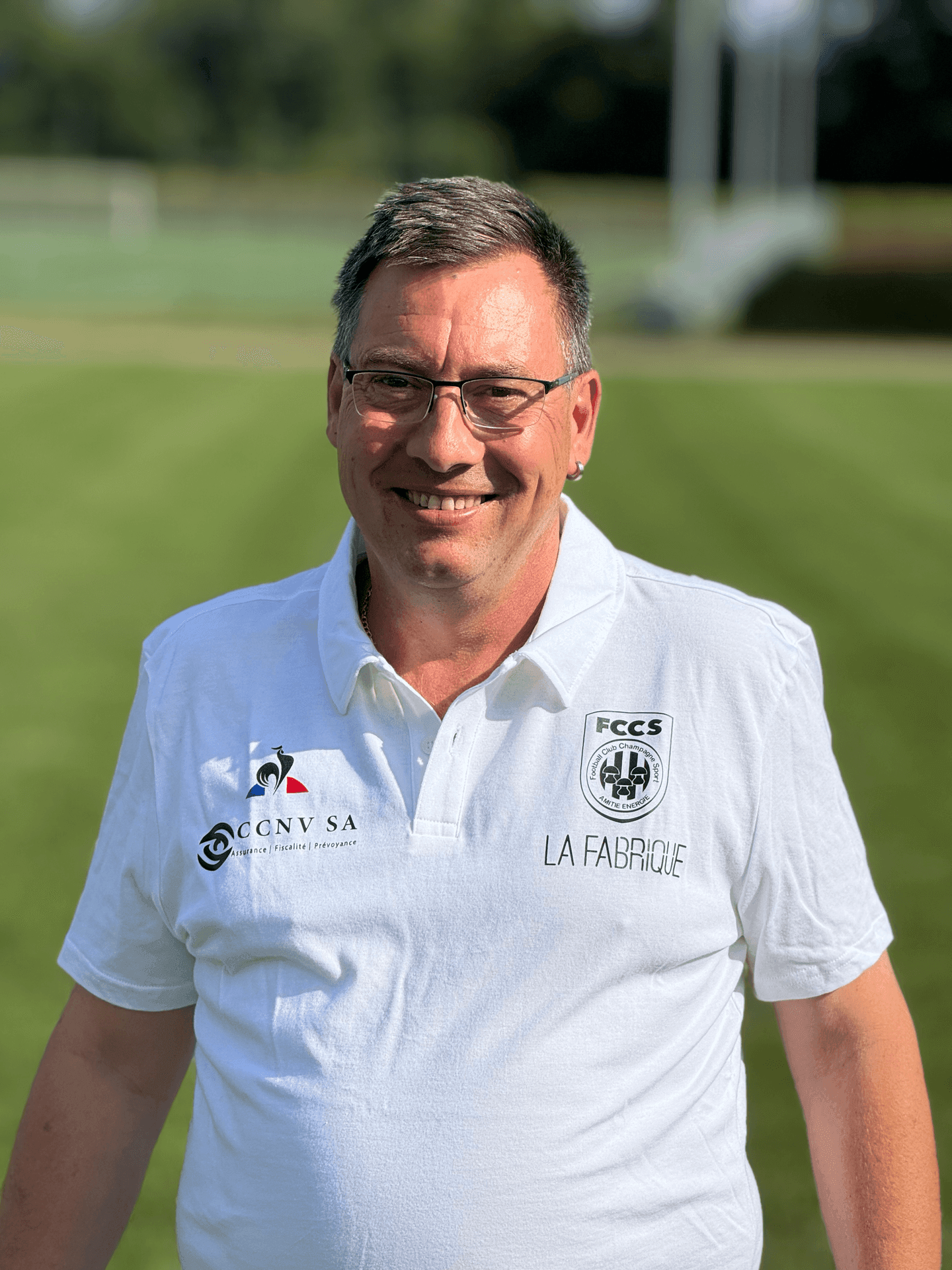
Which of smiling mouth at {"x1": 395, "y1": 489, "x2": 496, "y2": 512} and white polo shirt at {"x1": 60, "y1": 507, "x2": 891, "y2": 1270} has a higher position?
smiling mouth at {"x1": 395, "y1": 489, "x2": 496, "y2": 512}

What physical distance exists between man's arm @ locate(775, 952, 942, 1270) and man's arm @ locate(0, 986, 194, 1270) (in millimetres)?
953

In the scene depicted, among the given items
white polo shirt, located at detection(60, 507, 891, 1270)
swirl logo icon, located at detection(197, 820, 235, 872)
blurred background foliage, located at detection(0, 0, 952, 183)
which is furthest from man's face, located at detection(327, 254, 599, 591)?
blurred background foliage, located at detection(0, 0, 952, 183)

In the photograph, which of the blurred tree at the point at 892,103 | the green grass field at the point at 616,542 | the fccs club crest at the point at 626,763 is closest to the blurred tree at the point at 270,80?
the blurred tree at the point at 892,103

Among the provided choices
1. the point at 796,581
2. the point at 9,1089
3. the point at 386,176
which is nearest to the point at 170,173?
the point at 386,176

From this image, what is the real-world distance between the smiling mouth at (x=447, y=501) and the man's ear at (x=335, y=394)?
0.18m

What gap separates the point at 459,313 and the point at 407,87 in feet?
257

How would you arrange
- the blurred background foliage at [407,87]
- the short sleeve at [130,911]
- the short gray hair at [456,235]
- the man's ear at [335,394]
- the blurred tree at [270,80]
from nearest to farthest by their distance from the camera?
the short gray hair at [456,235], the short sleeve at [130,911], the man's ear at [335,394], the blurred tree at [270,80], the blurred background foliage at [407,87]

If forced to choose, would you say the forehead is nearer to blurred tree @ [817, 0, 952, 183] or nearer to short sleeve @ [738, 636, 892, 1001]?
short sleeve @ [738, 636, 892, 1001]

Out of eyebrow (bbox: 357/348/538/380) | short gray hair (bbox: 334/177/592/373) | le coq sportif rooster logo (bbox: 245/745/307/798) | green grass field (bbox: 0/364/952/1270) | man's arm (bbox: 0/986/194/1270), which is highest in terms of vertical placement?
short gray hair (bbox: 334/177/592/373)

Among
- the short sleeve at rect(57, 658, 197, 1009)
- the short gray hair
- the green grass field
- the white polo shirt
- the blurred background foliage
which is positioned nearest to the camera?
the white polo shirt

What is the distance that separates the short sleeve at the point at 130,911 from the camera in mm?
2184

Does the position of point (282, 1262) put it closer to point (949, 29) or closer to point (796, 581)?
point (796, 581)

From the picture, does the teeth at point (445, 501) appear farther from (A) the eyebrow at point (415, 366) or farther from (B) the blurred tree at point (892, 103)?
(B) the blurred tree at point (892, 103)

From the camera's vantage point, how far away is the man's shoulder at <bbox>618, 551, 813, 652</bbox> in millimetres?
2115
